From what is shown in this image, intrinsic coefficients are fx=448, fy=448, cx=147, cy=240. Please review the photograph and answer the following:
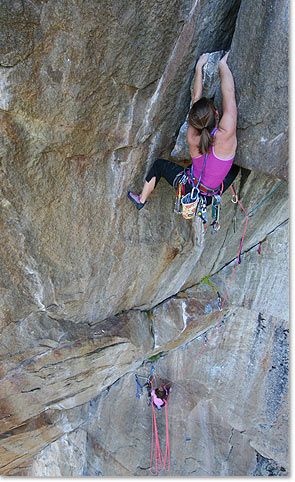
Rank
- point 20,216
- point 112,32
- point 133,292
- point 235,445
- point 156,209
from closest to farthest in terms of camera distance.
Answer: point 112,32 < point 20,216 < point 156,209 < point 133,292 < point 235,445

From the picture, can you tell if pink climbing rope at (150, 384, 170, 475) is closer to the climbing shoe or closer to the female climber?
the climbing shoe

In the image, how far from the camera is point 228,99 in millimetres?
2414

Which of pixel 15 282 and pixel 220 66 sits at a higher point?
pixel 220 66

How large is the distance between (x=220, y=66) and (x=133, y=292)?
1.97m

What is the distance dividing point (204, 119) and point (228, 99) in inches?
8.0

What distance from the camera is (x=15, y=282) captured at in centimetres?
291

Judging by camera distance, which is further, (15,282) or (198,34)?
(15,282)

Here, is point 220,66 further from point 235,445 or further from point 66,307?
point 235,445

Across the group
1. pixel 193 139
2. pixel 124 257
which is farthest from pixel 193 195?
pixel 124 257

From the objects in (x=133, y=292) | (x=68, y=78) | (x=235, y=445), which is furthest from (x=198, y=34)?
(x=235, y=445)

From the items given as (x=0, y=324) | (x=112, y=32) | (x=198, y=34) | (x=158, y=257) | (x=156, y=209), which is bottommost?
(x=0, y=324)

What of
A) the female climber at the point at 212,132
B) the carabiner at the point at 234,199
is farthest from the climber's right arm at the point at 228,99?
the carabiner at the point at 234,199

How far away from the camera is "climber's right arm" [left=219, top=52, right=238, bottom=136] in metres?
2.40

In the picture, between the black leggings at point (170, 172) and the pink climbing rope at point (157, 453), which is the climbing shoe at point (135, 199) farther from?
the pink climbing rope at point (157, 453)
